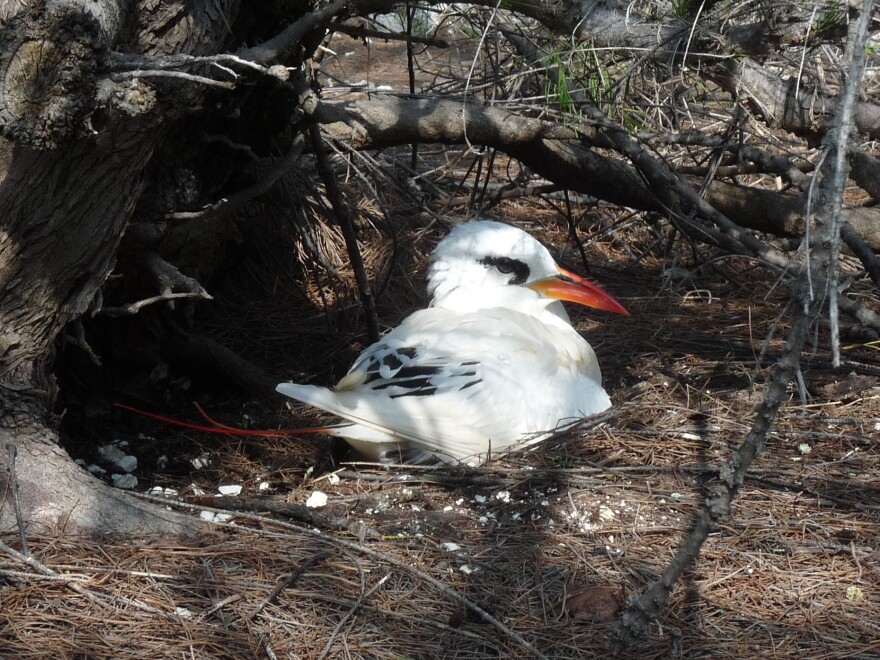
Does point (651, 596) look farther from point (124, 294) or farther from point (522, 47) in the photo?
point (522, 47)

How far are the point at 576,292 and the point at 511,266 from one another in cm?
30

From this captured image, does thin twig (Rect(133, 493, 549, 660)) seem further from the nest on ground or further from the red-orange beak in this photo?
the red-orange beak

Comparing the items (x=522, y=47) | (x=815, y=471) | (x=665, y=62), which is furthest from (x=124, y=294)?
(x=815, y=471)

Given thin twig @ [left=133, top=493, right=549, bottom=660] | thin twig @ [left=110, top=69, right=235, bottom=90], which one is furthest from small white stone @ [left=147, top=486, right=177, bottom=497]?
thin twig @ [left=110, top=69, right=235, bottom=90]

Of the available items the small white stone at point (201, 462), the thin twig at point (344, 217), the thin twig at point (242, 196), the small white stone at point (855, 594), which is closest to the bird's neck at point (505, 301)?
the thin twig at point (344, 217)

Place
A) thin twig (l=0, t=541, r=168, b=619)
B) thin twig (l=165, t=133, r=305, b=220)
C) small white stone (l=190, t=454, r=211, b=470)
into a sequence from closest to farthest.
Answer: thin twig (l=0, t=541, r=168, b=619) < thin twig (l=165, t=133, r=305, b=220) < small white stone (l=190, t=454, r=211, b=470)

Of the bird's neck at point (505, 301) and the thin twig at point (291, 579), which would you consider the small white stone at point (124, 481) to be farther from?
the bird's neck at point (505, 301)

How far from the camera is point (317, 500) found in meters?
3.11

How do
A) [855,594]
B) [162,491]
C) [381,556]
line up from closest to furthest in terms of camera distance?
[855,594]
[381,556]
[162,491]

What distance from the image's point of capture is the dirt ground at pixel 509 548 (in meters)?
2.33

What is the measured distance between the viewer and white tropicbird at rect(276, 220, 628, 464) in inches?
131

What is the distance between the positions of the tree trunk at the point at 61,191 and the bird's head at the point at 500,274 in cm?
144

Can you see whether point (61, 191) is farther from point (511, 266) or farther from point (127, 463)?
point (511, 266)

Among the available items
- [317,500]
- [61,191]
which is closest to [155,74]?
[61,191]
